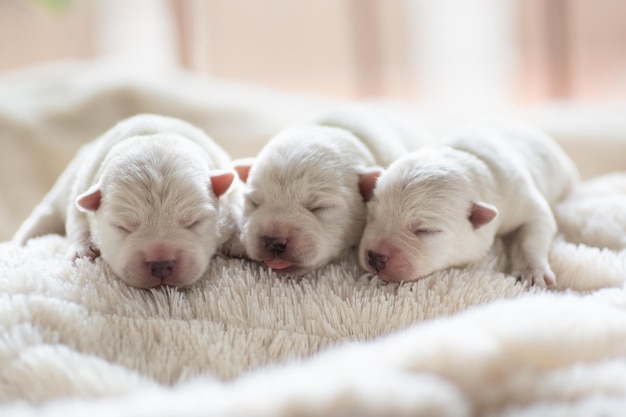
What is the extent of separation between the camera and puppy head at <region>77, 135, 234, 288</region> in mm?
1838

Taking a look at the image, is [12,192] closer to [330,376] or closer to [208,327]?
[208,327]

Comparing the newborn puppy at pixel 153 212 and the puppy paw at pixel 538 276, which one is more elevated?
the newborn puppy at pixel 153 212

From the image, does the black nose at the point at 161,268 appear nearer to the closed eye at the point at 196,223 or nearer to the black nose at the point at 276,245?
the closed eye at the point at 196,223

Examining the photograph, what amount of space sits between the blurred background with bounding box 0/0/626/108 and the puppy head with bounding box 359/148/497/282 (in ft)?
14.0

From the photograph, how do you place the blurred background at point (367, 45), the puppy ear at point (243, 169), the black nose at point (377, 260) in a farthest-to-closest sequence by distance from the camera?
1. the blurred background at point (367, 45)
2. the puppy ear at point (243, 169)
3. the black nose at point (377, 260)

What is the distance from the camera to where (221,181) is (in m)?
2.06

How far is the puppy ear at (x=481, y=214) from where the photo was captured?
2.04 meters

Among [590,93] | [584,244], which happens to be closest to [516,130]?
[584,244]

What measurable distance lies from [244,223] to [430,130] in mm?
1915

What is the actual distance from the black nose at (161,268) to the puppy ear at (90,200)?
31 centimetres

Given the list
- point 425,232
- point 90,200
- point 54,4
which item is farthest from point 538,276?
point 54,4

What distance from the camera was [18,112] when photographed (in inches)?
131

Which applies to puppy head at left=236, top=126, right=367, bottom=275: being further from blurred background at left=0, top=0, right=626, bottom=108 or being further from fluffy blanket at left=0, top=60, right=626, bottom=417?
blurred background at left=0, top=0, right=626, bottom=108

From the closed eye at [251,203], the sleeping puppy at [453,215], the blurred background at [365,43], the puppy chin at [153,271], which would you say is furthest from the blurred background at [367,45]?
the puppy chin at [153,271]
